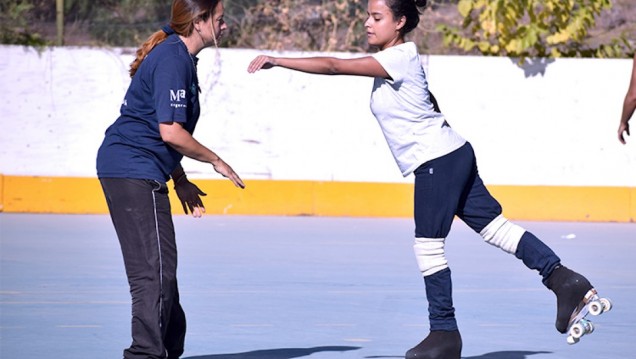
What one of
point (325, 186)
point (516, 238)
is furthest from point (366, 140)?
point (516, 238)

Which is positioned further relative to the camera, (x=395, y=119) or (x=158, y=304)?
(x=395, y=119)

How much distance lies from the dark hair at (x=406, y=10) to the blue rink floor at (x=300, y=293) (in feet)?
4.99

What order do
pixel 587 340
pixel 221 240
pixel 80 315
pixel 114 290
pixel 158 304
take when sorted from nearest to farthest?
pixel 158 304, pixel 587 340, pixel 80 315, pixel 114 290, pixel 221 240

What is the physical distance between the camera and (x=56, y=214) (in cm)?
1477

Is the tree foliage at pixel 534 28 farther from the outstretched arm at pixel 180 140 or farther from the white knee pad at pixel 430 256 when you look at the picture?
the outstretched arm at pixel 180 140

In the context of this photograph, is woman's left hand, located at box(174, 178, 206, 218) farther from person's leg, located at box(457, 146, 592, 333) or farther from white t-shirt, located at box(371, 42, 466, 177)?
person's leg, located at box(457, 146, 592, 333)

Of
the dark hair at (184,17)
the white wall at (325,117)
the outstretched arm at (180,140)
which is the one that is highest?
the dark hair at (184,17)

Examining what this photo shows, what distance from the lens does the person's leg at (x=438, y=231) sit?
18.8 ft

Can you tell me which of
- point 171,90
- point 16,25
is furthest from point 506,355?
point 16,25

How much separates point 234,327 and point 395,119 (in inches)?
69.8

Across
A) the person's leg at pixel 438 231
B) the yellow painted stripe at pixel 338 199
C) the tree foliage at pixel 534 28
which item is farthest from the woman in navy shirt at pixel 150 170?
the tree foliage at pixel 534 28

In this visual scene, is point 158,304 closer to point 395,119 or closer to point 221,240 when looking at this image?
point 395,119

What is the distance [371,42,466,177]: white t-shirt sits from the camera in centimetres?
573

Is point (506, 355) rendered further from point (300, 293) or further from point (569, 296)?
point (300, 293)
